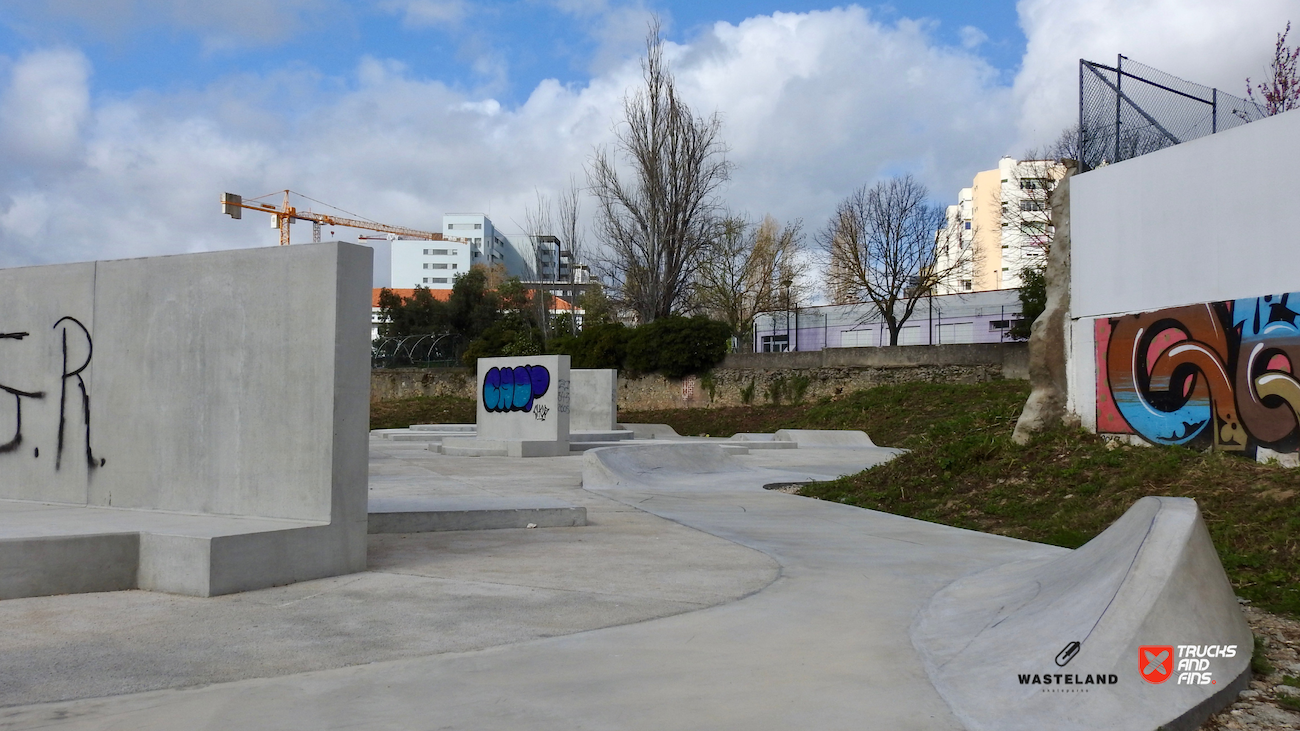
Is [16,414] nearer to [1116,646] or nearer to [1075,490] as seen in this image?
[1116,646]

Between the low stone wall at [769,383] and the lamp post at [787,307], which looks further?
the lamp post at [787,307]

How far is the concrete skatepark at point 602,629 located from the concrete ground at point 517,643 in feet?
0.06

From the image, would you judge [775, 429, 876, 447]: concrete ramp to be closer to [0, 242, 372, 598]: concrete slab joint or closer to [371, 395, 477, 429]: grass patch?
[371, 395, 477, 429]: grass patch

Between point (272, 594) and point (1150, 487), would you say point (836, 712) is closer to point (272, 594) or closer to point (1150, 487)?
point (272, 594)

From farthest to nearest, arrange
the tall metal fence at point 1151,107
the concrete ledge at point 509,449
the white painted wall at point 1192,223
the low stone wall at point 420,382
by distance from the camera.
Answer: the low stone wall at point 420,382, the concrete ledge at point 509,449, the tall metal fence at point 1151,107, the white painted wall at point 1192,223

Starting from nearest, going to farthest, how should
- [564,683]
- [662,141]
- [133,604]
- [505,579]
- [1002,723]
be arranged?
1. [1002,723]
2. [564,683]
3. [133,604]
4. [505,579]
5. [662,141]

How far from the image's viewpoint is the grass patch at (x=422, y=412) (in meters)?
41.0

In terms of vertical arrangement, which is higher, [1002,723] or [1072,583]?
[1072,583]

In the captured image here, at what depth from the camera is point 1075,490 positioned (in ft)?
35.0

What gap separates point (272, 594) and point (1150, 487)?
27.9 feet

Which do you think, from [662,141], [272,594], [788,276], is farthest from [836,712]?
[788,276]

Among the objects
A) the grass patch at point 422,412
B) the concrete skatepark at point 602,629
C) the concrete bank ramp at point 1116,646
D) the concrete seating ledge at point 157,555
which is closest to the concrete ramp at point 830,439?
the concrete skatepark at point 602,629

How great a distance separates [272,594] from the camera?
6.10 metres

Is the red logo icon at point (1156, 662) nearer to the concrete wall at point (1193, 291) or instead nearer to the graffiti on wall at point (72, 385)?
the concrete wall at point (1193, 291)
